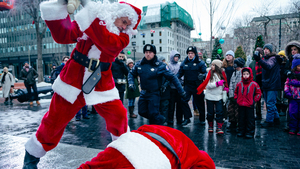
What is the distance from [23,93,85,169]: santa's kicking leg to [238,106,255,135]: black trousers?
143 inches

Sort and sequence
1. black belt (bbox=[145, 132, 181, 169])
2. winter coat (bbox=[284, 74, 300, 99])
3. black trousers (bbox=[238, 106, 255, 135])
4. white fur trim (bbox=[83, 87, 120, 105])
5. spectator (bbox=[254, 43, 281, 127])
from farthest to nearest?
1. spectator (bbox=[254, 43, 281, 127])
2. winter coat (bbox=[284, 74, 300, 99])
3. black trousers (bbox=[238, 106, 255, 135])
4. white fur trim (bbox=[83, 87, 120, 105])
5. black belt (bbox=[145, 132, 181, 169])

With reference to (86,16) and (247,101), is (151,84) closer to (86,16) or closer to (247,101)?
(247,101)

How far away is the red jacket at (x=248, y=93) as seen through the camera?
4398 mm

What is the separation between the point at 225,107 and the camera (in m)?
5.63

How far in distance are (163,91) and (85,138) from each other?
1983mm

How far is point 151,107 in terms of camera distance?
4293 mm

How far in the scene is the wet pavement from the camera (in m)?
2.99

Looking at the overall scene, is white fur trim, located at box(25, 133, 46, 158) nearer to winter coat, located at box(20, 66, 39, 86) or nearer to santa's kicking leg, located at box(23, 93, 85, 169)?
santa's kicking leg, located at box(23, 93, 85, 169)

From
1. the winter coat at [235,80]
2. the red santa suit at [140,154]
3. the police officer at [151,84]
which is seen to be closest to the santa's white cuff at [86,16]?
the red santa suit at [140,154]

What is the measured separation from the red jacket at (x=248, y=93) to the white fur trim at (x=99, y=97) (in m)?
3.16

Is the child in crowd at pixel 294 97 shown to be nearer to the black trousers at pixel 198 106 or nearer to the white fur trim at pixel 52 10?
the black trousers at pixel 198 106

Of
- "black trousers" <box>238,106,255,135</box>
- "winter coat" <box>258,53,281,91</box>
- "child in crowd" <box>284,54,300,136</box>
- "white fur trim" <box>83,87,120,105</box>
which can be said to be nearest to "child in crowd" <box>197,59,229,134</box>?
"black trousers" <box>238,106,255,135</box>

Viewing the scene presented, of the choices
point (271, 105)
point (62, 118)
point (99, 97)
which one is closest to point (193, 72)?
point (271, 105)

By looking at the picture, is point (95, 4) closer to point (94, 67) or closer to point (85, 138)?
point (94, 67)
